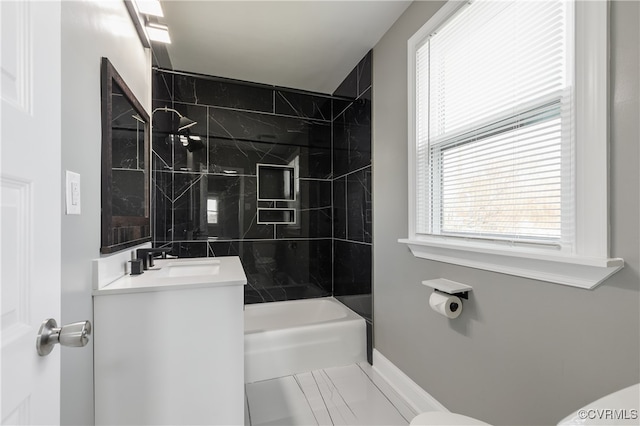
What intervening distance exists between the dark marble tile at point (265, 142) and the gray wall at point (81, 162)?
4.85 feet

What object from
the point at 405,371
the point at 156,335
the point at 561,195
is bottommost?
the point at 405,371

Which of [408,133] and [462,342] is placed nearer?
[462,342]

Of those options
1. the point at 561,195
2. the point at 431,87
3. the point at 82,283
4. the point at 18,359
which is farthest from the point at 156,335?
the point at 431,87

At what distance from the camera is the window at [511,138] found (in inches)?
36.8

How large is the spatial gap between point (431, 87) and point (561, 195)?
99 centimetres

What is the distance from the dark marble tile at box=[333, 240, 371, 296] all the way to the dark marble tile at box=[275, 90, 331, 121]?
1.43 metres

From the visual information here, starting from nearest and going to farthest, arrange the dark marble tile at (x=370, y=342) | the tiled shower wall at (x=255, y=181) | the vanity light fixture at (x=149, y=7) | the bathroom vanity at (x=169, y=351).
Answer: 1. the bathroom vanity at (x=169, y=351)
2. the vanity light fixture at (x=149, y=7)
3. the dark marble tile at (x=370, y=342)
4. the tiled shower wall at (x=255, y=181)

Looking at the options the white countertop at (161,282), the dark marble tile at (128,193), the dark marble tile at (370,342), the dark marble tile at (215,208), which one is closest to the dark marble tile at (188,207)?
the dark marble tile at (215,208)

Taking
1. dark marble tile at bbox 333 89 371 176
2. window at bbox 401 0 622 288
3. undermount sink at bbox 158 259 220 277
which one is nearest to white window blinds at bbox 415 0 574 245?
window at bbox 401 0 622 288

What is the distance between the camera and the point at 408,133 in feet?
6.15

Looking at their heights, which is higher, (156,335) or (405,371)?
(156,335)

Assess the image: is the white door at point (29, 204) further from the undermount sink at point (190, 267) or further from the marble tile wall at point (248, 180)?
the marble tile wall at point (248, 180)

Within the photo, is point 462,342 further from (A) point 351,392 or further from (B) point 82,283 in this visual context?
(B) point 82,283

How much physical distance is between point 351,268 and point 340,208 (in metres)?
0.65
